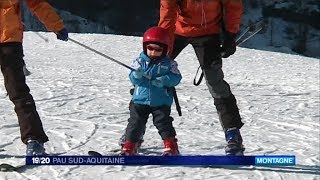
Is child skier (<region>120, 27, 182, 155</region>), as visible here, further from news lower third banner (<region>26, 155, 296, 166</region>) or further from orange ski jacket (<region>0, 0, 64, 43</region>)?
orange ski jacket (<region>0, 0, 64, 43</region>)

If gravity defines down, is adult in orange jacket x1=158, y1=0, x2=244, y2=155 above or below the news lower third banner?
above

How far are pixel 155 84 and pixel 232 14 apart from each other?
102 cm

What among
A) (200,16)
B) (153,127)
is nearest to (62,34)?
(200,16)

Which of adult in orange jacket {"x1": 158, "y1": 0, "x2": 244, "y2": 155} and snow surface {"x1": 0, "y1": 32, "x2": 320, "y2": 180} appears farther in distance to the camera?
adult in orange jacket {"x1": 158, "y1": 0, "x2": 244, "y2": 155}

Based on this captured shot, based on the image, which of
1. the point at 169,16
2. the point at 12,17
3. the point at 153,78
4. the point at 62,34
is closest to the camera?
the point at 12,17

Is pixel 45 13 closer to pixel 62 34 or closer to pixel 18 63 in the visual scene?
pixel 62 34

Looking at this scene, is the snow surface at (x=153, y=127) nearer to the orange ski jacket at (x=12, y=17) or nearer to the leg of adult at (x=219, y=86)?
the leg of adult at (x=219, y=86)

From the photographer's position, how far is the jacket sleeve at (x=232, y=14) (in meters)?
5.30

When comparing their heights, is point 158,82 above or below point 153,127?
above

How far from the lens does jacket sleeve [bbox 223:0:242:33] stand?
530cm

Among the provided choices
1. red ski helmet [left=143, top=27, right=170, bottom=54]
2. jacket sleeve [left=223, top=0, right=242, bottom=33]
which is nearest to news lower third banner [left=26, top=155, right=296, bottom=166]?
red ski helmet [left=143, top=27, right=170, bottom=54]

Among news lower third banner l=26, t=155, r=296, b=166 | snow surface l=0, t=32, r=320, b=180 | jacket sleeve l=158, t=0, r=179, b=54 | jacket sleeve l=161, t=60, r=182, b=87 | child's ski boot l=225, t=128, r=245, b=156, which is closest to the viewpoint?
news lower third banner l=26, t=155, r=296, b=166

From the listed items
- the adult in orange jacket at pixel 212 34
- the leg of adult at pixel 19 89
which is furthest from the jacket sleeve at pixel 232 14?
the leg of adult at pixel 19 89

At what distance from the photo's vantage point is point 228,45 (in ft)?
17.5
